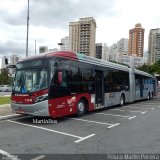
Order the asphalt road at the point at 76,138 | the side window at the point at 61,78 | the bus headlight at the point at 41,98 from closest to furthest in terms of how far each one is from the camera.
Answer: the asphalt road at the point at 76,138 → the bus headlight at the point at 41,98 → the side window at the point at 61,78

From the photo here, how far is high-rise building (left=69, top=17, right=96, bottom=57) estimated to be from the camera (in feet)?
157

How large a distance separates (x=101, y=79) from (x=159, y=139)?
320 inches

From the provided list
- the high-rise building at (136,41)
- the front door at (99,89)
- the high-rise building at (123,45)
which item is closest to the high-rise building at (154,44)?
the high-rise building at (136,41)

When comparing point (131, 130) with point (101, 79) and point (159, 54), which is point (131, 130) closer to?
point (101, 79)

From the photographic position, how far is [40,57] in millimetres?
12234

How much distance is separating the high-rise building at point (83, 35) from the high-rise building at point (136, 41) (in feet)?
158

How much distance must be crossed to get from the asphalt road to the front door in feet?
13.0

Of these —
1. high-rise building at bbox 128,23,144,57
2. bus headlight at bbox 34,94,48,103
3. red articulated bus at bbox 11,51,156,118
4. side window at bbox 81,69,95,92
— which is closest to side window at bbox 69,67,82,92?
red articulated bus at bbox 11,51,156,118

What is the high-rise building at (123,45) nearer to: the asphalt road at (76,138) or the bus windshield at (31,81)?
the bus windshield at (31,81)

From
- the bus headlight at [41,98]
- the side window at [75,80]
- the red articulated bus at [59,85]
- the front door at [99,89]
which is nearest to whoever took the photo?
the bus headlight at [41,98]

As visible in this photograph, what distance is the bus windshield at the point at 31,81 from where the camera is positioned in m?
11.6

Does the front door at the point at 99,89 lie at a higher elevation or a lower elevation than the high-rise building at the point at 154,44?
lower

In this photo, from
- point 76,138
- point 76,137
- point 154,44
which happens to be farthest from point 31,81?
point 154,44

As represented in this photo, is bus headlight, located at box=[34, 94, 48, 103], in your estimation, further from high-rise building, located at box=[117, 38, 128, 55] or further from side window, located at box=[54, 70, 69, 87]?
high-rise building, located at box=[117, 38, 128, 55]
